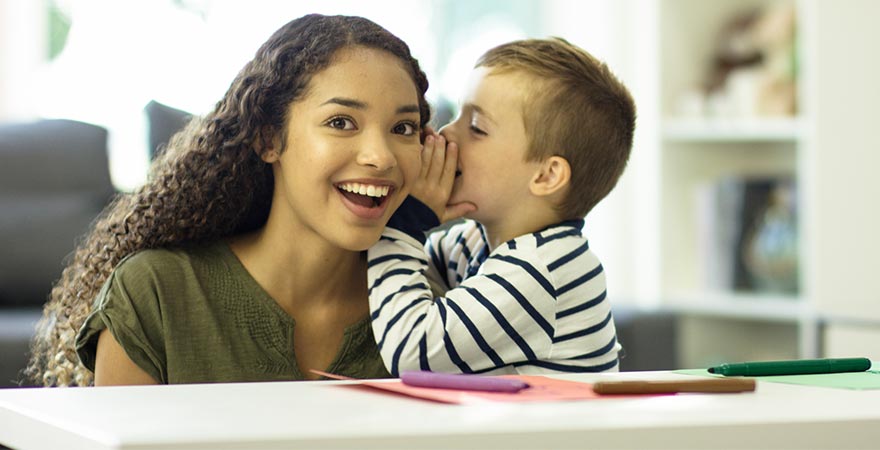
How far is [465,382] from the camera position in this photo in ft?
3.13

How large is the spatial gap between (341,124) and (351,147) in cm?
4

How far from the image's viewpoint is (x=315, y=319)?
1484 mm

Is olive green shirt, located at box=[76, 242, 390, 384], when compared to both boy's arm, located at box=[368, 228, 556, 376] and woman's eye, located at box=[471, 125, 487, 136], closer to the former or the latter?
boy's arm, located at box=[368, 228, 556, 376]

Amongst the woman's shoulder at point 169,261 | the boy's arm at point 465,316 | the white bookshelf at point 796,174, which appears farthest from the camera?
the white bookshelf at point 796,174

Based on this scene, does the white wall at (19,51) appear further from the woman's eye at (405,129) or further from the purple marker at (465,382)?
the purple marker at (465,382)

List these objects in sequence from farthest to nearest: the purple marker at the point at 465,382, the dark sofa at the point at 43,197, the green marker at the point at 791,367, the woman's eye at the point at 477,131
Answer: the dark sofa at the point at 43,197 → the woman's eye at the point at 477,131 → the green marker at the point at 791,367 → the purple marker at the point at 465,382

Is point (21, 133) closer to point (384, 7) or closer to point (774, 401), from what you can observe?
point (384, 7)

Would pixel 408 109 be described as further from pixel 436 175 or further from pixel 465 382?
pixel 465 382

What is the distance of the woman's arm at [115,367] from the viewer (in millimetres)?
1345

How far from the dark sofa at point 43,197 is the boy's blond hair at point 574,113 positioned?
1582 millimetres

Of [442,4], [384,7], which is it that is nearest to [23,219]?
[384,7]

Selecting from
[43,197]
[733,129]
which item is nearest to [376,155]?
[43,197]

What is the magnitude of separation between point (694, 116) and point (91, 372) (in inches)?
104

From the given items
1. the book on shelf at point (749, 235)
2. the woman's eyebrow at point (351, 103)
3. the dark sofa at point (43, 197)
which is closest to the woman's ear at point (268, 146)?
the woman's eyebrow at point (351, 103)
